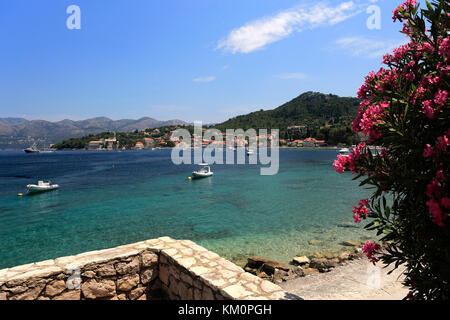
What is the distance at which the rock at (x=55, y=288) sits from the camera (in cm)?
405

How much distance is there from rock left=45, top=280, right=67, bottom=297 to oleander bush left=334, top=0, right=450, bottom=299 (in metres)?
4.46

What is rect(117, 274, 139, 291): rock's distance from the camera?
15.2ft

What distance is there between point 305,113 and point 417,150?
163 meters

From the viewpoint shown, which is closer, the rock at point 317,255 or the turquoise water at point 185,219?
the rock at point 317,255

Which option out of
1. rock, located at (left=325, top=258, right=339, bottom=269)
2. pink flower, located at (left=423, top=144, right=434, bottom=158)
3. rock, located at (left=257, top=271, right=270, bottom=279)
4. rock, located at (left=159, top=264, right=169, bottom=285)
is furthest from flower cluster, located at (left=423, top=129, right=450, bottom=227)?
rock, located at (left=325, top=258, right=339, bottom=269)

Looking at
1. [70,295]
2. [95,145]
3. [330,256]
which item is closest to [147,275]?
[70,295]

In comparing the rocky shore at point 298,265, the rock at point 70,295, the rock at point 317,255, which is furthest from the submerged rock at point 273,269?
the rock at point 70,295

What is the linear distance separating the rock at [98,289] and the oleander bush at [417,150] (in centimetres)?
418

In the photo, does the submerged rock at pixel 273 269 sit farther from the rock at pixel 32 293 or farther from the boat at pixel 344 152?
the rock at pixel 32 293

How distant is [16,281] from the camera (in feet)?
12.5

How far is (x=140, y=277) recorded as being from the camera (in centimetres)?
479
